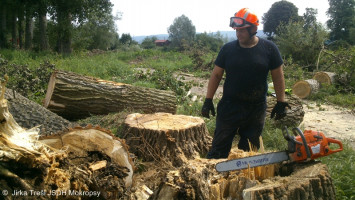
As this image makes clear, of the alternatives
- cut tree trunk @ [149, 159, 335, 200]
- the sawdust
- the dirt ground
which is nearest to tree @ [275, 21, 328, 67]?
the dirt ground

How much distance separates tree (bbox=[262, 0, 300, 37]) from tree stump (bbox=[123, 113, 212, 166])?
3020 centimetres

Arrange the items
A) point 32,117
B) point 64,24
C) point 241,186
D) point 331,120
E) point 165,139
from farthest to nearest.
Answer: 1. point 64,24
2. point 331,120
3. point 32,117
4. point 165,139
5. point 241,186

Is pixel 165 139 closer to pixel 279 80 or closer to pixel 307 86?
pixel 279 80

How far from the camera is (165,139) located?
3.88 metres

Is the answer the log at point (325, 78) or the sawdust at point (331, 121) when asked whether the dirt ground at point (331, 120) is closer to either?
the sawdust at point (331, 121)

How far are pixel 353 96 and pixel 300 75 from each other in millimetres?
2482

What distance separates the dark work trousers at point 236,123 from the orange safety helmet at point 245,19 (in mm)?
911

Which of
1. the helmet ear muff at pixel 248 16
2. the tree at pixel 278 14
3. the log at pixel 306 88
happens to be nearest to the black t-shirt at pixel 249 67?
the helmet ear muff at pixel 248 16

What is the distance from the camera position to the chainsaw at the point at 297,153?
2.27 meters

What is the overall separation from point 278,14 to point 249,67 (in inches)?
1252

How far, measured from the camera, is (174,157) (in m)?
3.95

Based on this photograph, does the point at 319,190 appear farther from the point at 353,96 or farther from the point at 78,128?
the point at 353,96

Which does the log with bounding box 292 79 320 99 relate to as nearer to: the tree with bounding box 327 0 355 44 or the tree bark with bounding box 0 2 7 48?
the tree bark with bounding box 0 2 7 48

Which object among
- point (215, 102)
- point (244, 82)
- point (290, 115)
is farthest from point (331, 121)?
point (244, 82)
